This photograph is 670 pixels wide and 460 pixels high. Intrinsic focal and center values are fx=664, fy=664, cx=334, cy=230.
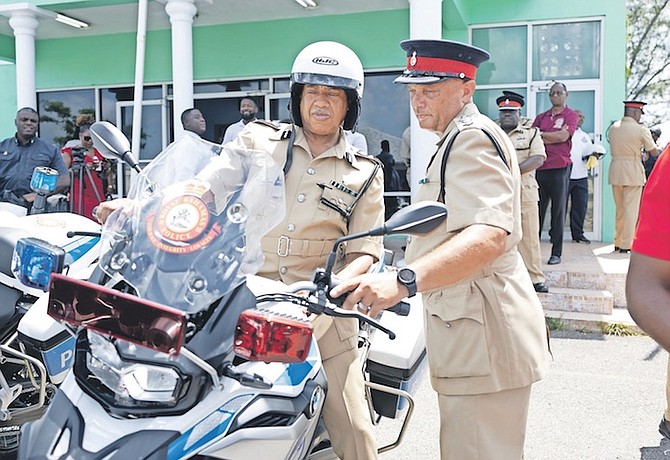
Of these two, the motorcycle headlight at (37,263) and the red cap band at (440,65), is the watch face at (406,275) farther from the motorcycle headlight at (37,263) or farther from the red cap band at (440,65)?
the motorcycle headlight at (37,263)

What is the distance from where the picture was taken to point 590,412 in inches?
157

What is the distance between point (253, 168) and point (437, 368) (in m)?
0.82

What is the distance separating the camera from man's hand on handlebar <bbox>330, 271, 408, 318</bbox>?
1556 millimetres

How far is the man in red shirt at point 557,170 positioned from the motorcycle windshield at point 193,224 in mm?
→ 5957

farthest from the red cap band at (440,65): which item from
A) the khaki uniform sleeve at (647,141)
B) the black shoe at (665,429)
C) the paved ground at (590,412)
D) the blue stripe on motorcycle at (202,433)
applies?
the khaki uniform sleeve at (647,141)

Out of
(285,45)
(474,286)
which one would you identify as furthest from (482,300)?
(285,45)

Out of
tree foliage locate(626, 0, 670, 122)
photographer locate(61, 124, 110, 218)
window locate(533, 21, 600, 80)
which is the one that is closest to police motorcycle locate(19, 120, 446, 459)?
photographer locate(61, 124, 110, 218)

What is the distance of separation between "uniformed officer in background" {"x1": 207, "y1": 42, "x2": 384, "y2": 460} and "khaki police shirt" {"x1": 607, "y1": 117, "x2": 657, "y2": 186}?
265 inches

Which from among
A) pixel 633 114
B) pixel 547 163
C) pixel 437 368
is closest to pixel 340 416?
pixel 437 368

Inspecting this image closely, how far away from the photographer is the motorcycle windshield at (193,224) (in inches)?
59.3

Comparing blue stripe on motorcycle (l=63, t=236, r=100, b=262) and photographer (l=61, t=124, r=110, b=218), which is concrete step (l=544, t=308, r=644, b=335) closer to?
blue stripe on motorcycle (l=63, t=236, r=100, b=262)

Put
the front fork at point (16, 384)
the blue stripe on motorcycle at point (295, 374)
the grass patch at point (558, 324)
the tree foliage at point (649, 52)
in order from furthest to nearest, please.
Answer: the tree foliage at point (649, 52) → the grass patch at point (558, 324) → the front fork at point (16, 384) → the blue stripe on motorcycle at point (295, 374)

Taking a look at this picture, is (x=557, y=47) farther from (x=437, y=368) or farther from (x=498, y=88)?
(x=437, y=368)

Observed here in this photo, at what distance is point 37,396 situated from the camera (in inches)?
118
